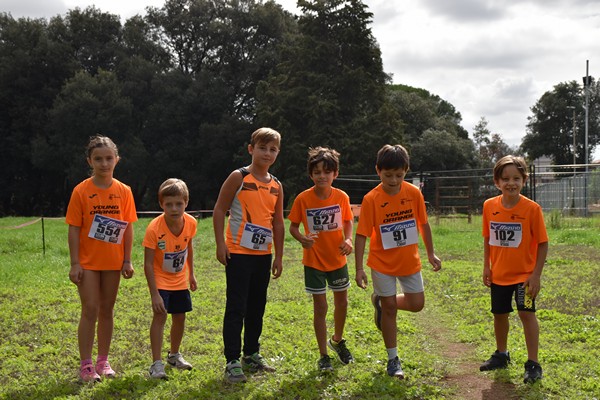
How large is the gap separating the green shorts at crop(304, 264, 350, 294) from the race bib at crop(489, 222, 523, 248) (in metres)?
1.26

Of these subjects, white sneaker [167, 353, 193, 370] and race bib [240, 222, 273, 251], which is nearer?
race bib [240, 222, 273, 251]

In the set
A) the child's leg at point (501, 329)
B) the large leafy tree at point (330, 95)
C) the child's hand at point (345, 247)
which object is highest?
the large leafy tree at point (330, 95)

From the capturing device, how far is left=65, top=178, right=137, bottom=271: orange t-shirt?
520 cm

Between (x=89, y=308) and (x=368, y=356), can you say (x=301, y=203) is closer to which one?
(x=368, y=356)

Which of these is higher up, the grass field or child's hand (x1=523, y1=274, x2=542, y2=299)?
child's hand (x1=523, y1=274, x2=542, y2=299)

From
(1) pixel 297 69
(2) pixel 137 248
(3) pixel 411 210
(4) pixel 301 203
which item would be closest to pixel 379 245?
(3) pixel 411 210

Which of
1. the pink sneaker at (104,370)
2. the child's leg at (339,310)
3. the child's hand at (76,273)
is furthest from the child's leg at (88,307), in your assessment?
the child's leg at (339,310)

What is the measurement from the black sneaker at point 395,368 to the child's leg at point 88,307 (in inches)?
93.9

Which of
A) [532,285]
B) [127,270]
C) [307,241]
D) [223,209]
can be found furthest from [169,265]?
[532,285]

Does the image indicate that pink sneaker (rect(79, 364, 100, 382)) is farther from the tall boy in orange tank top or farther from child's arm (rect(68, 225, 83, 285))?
the tall boy in orange tank top

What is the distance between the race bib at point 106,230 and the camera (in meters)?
5.22

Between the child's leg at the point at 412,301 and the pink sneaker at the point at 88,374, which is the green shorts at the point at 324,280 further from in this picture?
the pink sneaker at the point at 88,374

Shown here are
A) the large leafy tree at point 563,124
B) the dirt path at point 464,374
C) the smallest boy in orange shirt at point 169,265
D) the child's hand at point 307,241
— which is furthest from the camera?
the large leafy tree at point 563,124

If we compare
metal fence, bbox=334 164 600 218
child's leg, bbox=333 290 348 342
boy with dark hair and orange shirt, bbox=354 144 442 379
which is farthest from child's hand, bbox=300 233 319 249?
metal fence, bbox=334 164 600 218
